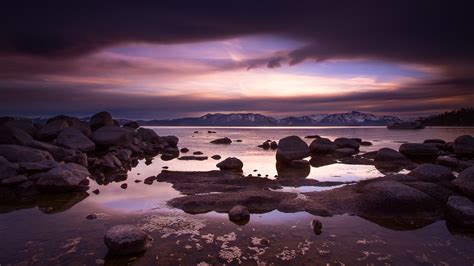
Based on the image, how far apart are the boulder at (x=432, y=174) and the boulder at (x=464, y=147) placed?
74.6 ft

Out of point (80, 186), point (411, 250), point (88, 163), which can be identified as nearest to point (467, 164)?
point (411, 250)

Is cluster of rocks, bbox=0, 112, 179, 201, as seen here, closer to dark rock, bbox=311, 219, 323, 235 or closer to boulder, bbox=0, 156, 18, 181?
boulder, bbox=0, 156, 18, 181

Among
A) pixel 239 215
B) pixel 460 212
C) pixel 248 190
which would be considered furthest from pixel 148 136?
pixel 460 212

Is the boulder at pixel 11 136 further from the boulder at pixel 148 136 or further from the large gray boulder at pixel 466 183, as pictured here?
the large gray boulder at pixel 466 183

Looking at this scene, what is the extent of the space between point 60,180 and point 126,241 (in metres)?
9.70

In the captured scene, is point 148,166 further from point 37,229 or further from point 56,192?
point 37,229

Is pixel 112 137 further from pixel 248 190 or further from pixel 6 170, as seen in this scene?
pixel 248 190

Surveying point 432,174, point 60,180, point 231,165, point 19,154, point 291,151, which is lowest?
point 231,165

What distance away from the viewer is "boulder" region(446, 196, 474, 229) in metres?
11.9

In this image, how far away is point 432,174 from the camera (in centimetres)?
1681

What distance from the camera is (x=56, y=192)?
55.6ft

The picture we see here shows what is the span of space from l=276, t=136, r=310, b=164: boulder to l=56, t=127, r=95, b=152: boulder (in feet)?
60.8

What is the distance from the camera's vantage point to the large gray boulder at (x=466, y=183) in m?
14.2

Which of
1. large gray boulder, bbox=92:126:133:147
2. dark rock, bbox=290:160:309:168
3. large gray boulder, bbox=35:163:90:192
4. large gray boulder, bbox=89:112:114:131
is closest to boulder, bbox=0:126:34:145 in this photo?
large gray boulder, bbox=92:126:133:147
